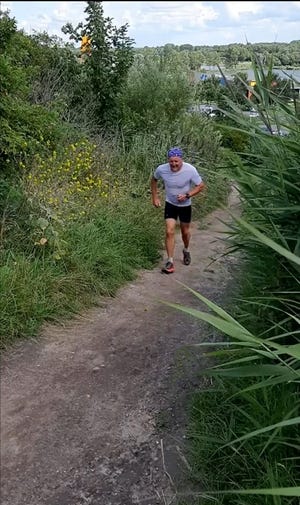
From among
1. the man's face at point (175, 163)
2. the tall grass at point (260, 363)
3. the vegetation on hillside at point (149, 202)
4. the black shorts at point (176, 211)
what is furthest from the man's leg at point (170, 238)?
the tall grass at point (260, 363)

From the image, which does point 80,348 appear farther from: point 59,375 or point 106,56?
point 106,56

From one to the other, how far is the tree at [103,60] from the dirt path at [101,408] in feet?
15.1

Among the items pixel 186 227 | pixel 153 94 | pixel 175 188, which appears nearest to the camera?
pixel 175 188

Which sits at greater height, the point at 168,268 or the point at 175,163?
the point at 175,163

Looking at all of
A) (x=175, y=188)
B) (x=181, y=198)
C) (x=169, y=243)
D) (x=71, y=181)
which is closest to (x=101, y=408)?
(x=169, y=243)

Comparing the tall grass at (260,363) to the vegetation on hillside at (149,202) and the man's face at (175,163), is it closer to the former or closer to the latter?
the vegetation on hillside at (149,202)

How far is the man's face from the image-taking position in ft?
21.4

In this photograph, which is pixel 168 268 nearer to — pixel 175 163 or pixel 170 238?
pixel 170 238

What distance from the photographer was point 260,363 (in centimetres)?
256

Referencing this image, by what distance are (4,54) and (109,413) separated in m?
4.16

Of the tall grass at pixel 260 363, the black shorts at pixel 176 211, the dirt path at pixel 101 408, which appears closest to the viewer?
the tall grass at pixel 260 363

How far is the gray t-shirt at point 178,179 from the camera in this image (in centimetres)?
659

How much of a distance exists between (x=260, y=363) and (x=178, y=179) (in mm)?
4271

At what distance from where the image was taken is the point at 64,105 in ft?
27.1
